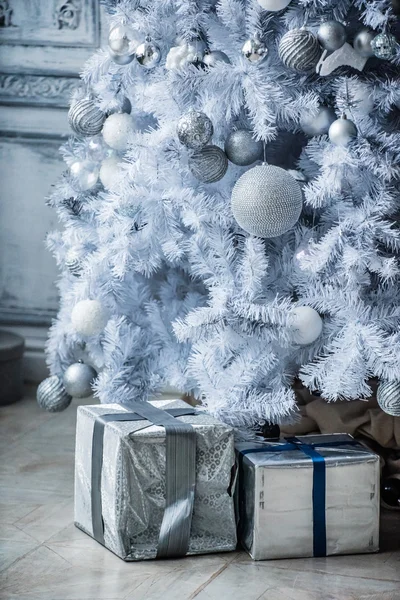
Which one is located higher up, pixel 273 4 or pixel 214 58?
pixel 273 4

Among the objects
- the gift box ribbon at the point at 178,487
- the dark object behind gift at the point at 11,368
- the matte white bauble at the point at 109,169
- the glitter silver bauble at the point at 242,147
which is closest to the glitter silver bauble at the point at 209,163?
the glitter silver bauble at the point at 242,147

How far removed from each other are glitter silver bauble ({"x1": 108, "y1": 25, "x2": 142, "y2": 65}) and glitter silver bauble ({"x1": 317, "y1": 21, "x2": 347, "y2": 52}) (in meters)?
0.43

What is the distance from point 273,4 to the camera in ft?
5.58

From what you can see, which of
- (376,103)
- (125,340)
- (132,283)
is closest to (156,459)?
(125,340)

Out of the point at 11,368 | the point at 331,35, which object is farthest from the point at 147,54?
the point at 11,368

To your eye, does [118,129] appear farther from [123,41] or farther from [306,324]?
[306,324]

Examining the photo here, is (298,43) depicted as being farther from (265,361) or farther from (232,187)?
(265,361)

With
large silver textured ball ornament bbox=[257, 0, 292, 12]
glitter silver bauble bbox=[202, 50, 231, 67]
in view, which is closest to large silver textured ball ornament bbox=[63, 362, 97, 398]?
glitter silver bauble bbox=[202, 50, 231, 67]

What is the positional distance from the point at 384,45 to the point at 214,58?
0.33 metres

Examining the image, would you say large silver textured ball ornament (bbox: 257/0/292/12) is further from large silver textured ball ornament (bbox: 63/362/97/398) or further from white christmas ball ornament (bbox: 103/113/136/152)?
large silver textured ball ornament (bbox: 63/362/97/398)

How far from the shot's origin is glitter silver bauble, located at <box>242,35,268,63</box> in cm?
172

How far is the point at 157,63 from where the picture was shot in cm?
197

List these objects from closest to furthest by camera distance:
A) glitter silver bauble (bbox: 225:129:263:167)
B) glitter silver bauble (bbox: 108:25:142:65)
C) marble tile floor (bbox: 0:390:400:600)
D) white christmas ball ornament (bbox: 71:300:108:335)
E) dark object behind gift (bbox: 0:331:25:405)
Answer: marble tile floor (bbox: 0:390:400:600) → glitter silver bauble (bbox: 225:129:263:167) → glitter silver bauble (bbox: 108:25:142:65) → white christmas ball ornament (bbox: 71:300:108:335) → dark object behind gift (bbox: 0:331:25:405)

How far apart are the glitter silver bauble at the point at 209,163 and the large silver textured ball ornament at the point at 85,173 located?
37cm
